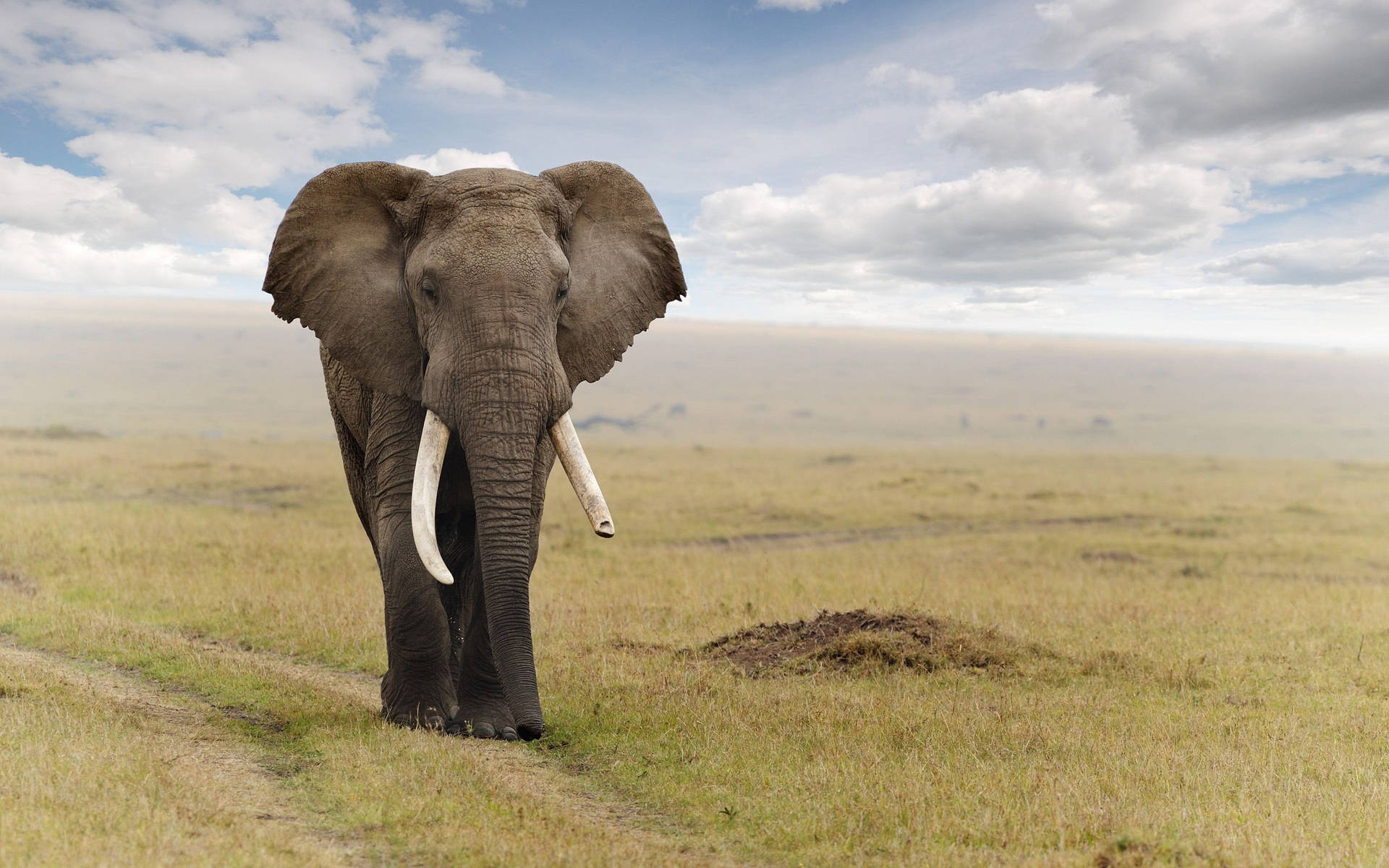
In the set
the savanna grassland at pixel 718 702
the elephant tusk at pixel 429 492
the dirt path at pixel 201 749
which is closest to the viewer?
the dirt path at pixel 201 749

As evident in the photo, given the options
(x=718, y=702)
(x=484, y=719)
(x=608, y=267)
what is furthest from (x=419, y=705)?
(x=608, y=267)

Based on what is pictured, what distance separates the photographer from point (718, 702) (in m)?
10.1

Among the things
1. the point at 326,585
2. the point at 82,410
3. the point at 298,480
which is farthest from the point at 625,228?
the point at 82,410

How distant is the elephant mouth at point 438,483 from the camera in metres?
7.64

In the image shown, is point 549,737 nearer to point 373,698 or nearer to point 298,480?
point 373,698

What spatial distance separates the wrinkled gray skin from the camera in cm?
798

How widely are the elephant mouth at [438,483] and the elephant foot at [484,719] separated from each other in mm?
1578

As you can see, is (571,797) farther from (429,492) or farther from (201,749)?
(201,749)

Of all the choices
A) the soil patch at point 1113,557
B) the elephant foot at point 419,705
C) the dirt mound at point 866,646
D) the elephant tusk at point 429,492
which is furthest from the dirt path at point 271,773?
the soil patch at point 1113,557

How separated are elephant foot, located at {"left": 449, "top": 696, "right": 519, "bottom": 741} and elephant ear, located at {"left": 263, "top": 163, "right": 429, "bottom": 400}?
104 inches

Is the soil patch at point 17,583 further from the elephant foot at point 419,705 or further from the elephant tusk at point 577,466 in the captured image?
Answer: the elephant tusk at point 577,466

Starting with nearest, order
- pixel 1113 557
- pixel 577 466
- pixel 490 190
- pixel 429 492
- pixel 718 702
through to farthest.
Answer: pixel 429 492, pixel 577 466, pixel 490 190, pixel 718 702, pixel 1113 557

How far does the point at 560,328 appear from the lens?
895 cm

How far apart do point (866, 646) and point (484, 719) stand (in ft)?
15.3
